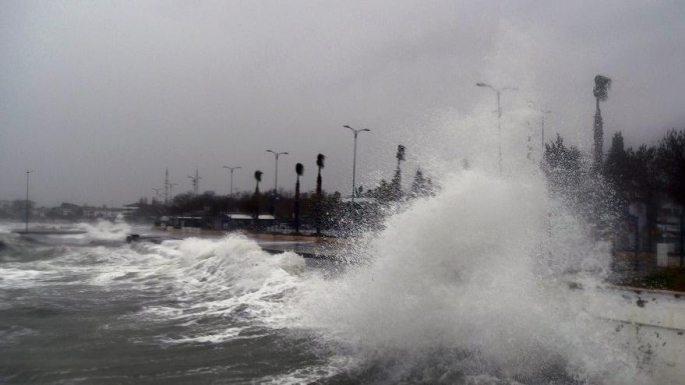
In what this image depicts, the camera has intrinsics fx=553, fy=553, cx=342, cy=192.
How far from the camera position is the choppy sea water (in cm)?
665

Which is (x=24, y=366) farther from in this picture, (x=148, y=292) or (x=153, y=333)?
(x=148, y=292)

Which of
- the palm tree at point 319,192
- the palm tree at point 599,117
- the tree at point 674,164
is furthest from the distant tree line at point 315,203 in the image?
the tree at point 674,164

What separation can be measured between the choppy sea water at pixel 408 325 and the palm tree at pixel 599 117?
792cm

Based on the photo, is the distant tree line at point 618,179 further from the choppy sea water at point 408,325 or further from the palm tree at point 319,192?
the palm tree at point 319,192

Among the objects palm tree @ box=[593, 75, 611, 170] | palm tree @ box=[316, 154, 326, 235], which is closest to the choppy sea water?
palm tree @ box=[593, 75, 611, 170]

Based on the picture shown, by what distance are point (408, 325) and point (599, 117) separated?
41.5 feet

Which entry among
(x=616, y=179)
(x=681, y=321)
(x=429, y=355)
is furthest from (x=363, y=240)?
(x=616, y=179)

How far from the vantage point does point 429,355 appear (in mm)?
7141

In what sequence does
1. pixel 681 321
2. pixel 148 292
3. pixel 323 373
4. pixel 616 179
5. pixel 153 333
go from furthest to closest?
pixel 616 179, pixel 148 292, pixel 153 333, pixel 323 373, pixel 681 321

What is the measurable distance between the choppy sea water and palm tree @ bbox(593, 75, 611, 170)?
792 cm

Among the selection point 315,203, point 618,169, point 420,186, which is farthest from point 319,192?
point 420,186

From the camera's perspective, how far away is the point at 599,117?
17.2m

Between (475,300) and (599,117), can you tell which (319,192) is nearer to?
(599,117)

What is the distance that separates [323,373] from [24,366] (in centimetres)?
378
